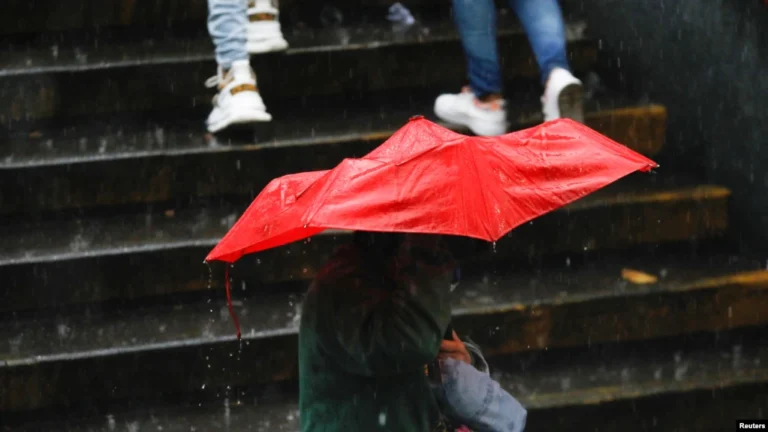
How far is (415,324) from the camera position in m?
2.34

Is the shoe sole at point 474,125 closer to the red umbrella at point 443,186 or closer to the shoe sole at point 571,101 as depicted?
the shoe sole at point 571,101

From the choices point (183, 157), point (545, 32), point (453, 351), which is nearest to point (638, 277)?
point (545, 32)

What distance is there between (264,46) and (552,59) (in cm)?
151

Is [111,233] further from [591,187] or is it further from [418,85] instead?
[591,187]

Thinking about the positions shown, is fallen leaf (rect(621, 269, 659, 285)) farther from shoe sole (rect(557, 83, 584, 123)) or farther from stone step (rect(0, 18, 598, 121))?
stone step (rect(0, 18, 598, 121))

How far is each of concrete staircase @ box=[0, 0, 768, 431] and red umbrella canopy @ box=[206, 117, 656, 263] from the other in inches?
67.6

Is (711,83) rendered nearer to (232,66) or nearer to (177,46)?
(232,66)

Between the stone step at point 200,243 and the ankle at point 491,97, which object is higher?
the ankle at point 491,97

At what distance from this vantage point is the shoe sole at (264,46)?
5027mm

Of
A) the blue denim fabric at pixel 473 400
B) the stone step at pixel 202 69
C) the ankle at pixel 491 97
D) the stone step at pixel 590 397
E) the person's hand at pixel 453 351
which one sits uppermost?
the stone step at pixel 202 69

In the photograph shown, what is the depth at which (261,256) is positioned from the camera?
4.41m

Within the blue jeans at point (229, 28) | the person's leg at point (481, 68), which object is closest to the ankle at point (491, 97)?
the person's leg at point (481, 68)

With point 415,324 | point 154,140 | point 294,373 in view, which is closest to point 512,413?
point 415,324

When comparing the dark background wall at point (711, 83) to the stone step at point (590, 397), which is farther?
the dark background wall at point (711, 83)
